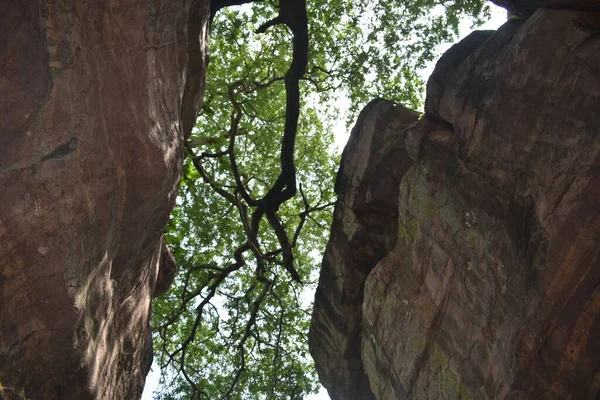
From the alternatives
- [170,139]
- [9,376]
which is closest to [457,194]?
[170,139]

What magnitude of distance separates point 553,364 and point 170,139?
22.3 feet

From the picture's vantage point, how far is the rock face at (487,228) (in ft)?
26.6

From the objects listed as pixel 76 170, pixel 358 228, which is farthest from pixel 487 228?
pixel 76 170

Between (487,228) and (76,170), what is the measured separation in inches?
267

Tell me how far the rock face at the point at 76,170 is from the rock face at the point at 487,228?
18.0 ft

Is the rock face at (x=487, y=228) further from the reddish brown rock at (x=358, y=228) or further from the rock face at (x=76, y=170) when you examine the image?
the rock face at (x=76, y=170)

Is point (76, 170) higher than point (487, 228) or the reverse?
the reverse

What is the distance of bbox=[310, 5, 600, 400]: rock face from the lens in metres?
8.10

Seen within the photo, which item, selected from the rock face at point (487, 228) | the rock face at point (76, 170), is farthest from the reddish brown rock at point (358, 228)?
the rock face at point (76, 170)

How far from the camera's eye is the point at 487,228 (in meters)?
9.79

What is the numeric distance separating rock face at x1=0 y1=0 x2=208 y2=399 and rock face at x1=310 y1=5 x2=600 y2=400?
18.0ft

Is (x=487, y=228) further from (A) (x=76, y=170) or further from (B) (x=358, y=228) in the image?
(A) (x=76, y=170)

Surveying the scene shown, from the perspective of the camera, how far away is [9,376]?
600 cm

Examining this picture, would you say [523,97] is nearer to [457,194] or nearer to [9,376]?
[457,194]
